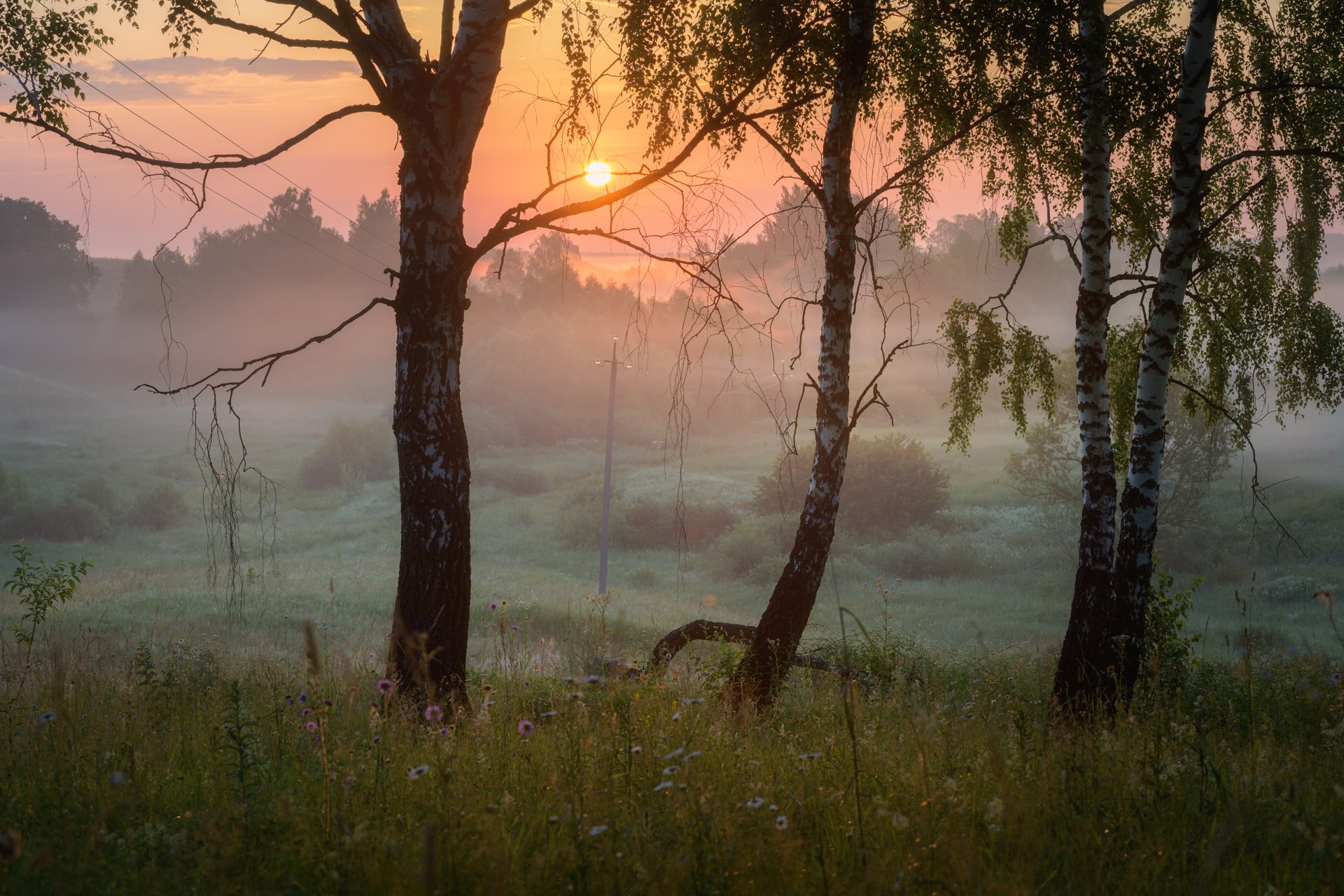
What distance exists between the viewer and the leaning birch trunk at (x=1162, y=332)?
24.6 feet

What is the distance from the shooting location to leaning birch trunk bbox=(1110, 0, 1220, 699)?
7492 millimetres

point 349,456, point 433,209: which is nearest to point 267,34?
point 433,209

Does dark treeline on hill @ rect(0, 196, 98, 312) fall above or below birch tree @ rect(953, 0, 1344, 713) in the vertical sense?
above

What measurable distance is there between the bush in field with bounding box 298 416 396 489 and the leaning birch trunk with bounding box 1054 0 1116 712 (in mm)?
52356

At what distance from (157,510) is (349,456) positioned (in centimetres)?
1289

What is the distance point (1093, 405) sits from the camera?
26.6ft

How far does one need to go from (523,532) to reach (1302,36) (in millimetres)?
39201

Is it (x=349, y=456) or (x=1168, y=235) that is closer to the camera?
(x=1168, y=235)

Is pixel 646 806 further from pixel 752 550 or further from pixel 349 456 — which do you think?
pixel 349 456

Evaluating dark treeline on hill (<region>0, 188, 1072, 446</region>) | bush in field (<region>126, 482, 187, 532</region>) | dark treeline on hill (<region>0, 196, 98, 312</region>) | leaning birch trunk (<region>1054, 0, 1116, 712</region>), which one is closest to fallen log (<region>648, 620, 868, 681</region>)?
leaning birch trunk (<region>1054, 0, 1116, 712</region>)

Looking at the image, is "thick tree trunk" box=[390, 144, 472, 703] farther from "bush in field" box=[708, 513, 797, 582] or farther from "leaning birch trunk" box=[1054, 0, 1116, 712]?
"bush in field" box=[708, 513, 797, 582]

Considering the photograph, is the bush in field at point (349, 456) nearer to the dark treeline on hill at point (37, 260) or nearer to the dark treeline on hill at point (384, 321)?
the dark treeline on hill at point (384, 321)

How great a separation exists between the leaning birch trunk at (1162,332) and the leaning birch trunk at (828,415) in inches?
99.8

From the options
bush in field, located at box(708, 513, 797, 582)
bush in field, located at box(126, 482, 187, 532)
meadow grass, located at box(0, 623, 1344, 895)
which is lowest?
bush in field, located at box(708, 513, 797, 582)
